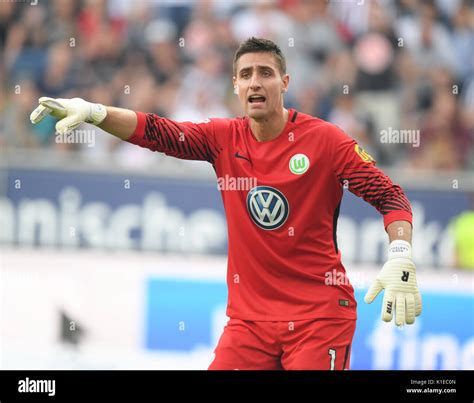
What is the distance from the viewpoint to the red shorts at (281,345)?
6.82 meters

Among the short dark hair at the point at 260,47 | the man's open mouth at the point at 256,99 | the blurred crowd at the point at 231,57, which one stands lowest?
the man's open mouth at the point at 256,99

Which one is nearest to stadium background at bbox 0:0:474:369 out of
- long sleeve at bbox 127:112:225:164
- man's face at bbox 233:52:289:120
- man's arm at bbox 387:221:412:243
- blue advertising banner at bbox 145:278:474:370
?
blue advertising banner at bbox 145:278:474:370

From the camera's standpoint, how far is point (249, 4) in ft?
48.2

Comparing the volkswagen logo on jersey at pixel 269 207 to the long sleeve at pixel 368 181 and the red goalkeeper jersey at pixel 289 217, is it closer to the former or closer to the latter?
the red goalkeeper jersey at pixel 289 217

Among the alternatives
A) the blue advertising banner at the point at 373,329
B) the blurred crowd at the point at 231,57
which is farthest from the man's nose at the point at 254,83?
the blurred crowd at the point at 231,57

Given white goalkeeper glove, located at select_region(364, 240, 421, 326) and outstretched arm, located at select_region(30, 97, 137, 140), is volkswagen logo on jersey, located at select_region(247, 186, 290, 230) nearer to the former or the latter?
white goalkeeper glove, located at select_region(364, 240, 421, 326)

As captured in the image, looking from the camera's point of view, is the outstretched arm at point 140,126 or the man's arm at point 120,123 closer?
the outstretched arm at point 140,126

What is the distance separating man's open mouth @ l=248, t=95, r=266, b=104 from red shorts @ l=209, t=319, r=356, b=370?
1450 millimetres

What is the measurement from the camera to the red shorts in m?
6.82

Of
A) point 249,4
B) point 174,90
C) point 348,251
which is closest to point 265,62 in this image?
point 348,251

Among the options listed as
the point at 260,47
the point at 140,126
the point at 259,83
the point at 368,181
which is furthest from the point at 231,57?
the point at 368,181

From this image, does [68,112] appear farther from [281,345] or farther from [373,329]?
[373,329]

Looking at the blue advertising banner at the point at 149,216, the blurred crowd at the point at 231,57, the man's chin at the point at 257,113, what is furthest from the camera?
the blurred crowd at the point at 231,57
